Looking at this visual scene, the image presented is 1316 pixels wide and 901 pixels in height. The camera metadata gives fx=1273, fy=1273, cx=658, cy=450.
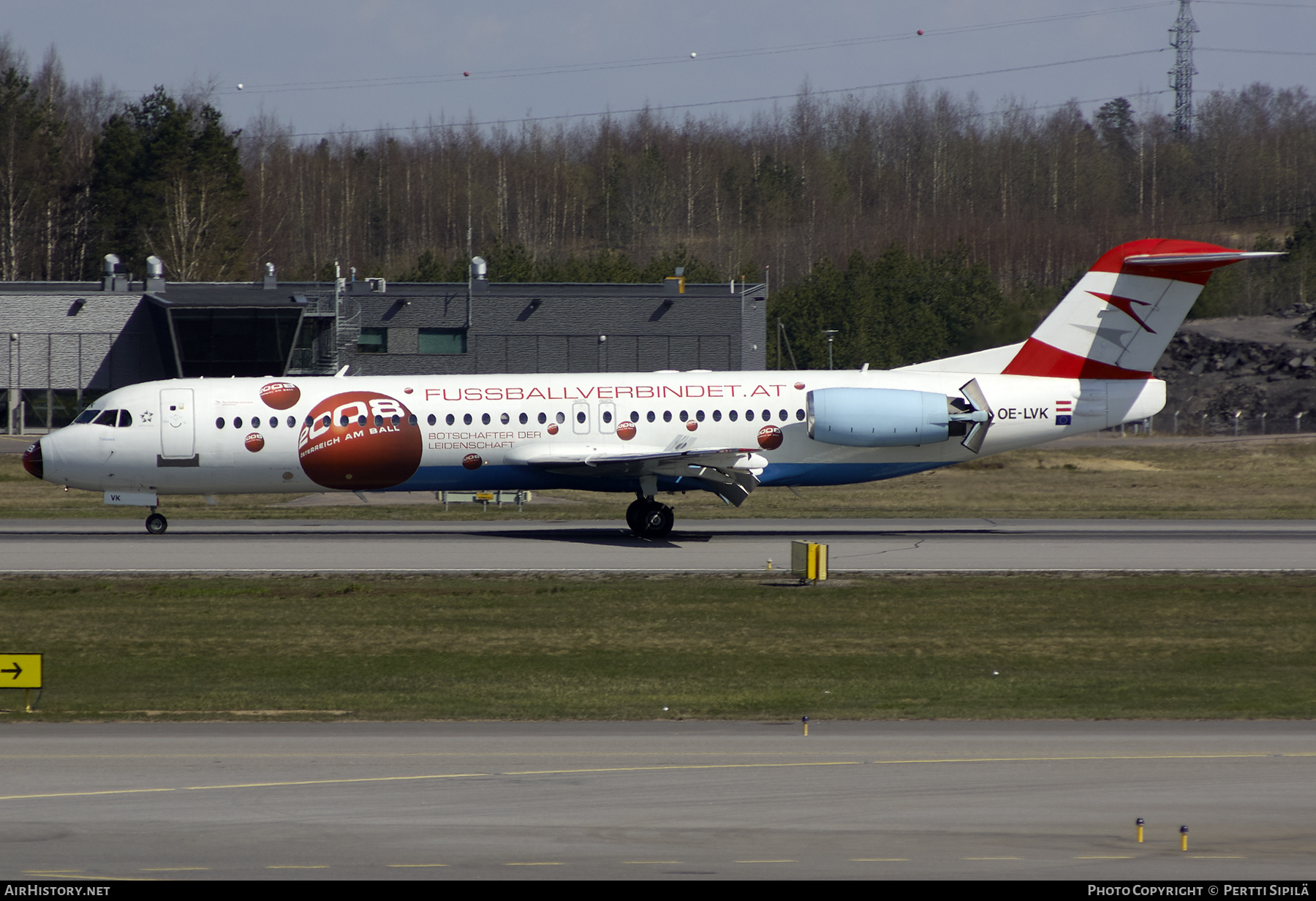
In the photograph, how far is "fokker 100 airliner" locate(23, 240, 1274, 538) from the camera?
29641 millimetres

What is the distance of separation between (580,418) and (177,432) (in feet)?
31.2

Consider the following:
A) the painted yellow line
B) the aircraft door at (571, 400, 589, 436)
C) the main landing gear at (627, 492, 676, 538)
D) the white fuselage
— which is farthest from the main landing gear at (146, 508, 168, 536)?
the painted yellow line

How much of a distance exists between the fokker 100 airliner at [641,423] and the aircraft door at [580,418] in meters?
0.04

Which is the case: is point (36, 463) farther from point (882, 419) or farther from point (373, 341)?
point (373, 341)

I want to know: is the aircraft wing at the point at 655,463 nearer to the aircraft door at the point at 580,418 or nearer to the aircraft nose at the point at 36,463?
the aircraft door at the point at 580,418

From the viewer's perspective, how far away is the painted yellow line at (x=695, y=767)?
1187cm

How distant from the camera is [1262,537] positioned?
30516 mm

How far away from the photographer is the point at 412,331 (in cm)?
6462

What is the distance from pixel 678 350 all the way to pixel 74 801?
182 ft

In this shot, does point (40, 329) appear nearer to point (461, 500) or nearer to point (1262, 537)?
point (461, 500)

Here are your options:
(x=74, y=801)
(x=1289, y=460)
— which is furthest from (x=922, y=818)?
(x=1289, y=460)

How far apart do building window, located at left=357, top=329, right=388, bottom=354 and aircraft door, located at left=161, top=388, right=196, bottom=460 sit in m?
34.5

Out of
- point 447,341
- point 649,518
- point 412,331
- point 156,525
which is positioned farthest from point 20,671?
point 412,331

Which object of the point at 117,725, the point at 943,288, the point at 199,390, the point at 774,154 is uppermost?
the point at 774,154
